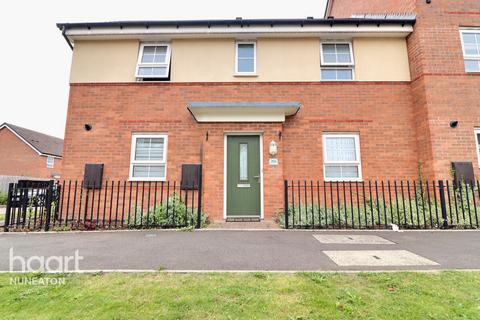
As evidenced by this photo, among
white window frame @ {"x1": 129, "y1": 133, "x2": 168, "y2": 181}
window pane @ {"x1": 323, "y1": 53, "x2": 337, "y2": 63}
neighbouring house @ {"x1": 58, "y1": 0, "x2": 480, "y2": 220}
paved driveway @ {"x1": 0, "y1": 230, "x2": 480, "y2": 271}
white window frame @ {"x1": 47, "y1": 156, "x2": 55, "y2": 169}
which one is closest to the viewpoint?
paved driveway @ {"x1": 0, "y1": 230, "x2": 480, "y2": 271}

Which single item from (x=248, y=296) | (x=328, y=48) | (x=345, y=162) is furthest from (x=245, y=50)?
(x=248, y=296)

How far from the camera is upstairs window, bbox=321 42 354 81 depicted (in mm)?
7617

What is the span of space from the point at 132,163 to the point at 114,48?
4.03 meters

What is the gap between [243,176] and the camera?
672 centimetres

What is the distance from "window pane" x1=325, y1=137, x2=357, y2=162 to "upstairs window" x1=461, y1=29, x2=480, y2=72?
425 centimetres

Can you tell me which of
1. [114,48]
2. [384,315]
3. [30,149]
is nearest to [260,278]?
[384,315]

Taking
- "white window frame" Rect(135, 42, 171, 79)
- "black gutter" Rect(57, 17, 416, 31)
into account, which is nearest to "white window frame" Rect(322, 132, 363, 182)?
"black gutter" Rect(57, 17, 416, 31)

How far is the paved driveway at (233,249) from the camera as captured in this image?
3.22 meters

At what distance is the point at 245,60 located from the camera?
7742mm

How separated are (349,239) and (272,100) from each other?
462 centimetres

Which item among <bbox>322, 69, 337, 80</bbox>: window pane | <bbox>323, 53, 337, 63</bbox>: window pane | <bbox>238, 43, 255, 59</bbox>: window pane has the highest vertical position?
<bbox>238, 43, 255, 59</bbox>: window pane

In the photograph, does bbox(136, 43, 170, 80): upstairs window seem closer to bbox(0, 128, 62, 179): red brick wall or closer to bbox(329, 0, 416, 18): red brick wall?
bbox(329, 0, 416, 18): red brick wall

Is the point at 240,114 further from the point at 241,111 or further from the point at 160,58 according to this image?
the point at 160,58

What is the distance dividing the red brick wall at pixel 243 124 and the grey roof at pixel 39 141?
2573 centimetres
